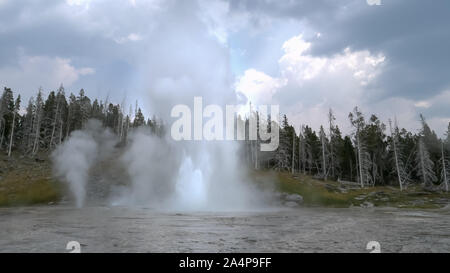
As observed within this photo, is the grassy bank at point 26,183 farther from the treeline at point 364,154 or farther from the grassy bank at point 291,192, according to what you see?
the treeline at point 364,154

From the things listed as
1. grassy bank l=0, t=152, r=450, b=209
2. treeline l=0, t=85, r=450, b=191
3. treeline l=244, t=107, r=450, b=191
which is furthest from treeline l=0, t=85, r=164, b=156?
treeline l=244, t=107, r=450, b=191

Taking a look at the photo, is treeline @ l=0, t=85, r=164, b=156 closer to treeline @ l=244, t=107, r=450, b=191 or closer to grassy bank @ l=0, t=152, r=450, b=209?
grassy bank @ l=0, t=152, r=450, b=209

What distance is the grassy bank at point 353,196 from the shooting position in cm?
5897

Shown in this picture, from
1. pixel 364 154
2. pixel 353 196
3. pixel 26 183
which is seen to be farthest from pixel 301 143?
pixel 26 183

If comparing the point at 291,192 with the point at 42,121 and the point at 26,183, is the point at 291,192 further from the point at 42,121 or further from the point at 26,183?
the point at 42,121

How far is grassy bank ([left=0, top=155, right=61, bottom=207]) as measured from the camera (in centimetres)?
5632

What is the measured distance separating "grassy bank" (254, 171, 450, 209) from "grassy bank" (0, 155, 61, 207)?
47176 millimetres

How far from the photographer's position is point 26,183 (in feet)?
210

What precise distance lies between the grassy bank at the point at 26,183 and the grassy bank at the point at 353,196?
47176 mm

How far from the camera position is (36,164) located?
80750 millimetres

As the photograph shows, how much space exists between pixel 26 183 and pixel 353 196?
239 feet
